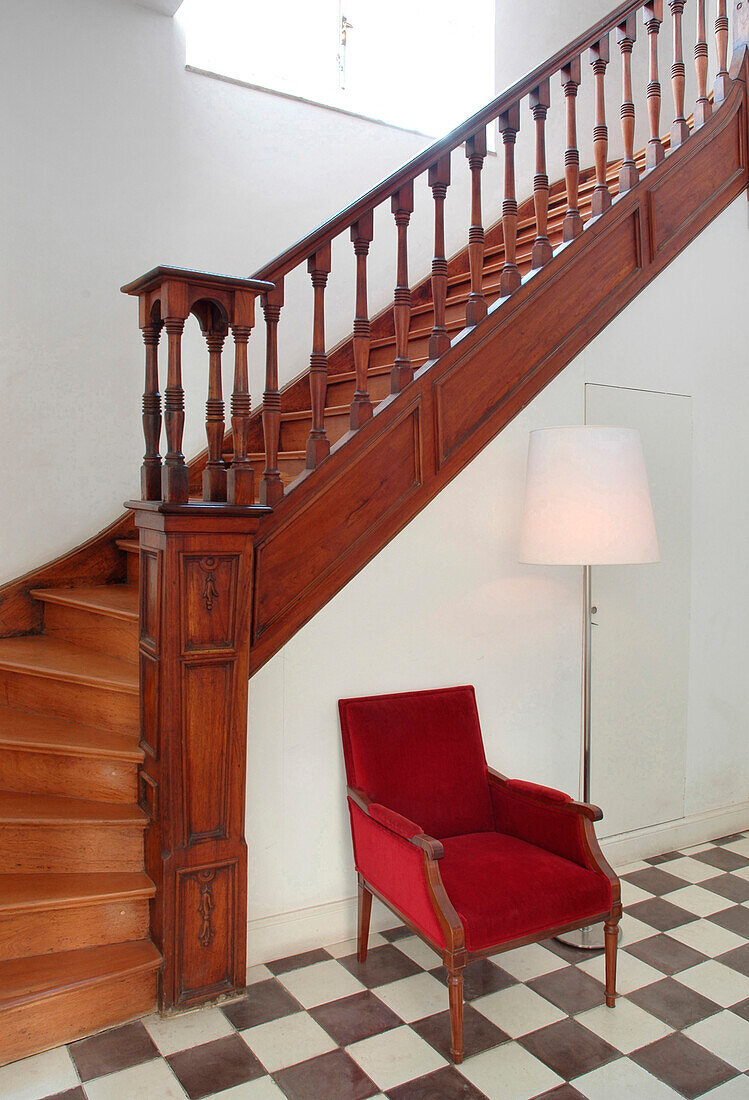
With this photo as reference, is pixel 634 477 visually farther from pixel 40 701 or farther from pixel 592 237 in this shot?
pixel 40 701

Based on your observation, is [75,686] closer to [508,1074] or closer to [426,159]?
[508,1074]

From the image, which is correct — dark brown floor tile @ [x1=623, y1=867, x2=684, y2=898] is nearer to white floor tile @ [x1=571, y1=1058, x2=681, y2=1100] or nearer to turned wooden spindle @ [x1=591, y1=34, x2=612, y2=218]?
white floor tile @ [x1=571, y1=1058, x2=681, y2=1100]

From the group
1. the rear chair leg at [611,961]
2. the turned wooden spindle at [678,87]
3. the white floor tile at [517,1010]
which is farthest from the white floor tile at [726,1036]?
the turned wooden spindle at [678,87]

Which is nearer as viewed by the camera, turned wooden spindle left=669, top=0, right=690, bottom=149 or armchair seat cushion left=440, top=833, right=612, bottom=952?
armchair seat cushion left=440, top=833, right=612, bottom=952

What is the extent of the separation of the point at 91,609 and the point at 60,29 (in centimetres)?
259

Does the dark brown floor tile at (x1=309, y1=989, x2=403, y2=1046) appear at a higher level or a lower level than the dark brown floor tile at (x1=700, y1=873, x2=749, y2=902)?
lower

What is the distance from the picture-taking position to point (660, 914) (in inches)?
125

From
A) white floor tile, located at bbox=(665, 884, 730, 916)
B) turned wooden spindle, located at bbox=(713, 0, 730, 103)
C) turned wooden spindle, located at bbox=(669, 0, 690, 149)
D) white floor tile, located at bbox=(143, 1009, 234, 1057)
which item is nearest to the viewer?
white floor tile, located at bbox=(143, 1009, 234, 1057)

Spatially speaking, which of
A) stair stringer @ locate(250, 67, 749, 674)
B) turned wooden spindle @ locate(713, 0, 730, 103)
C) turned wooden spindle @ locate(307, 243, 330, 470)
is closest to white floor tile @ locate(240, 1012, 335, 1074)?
stair stringer @ locate(250, 67, 749, 674)

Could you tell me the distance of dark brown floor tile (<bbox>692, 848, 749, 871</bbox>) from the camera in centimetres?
362

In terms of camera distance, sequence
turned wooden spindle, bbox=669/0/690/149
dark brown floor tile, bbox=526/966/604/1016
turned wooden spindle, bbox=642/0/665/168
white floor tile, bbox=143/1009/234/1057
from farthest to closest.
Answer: turned wooden spindle, bbox=669/0/690/149
turned wooden spindle, bbox=642/0/665/168
dark brown floor tile, bbox=526/966/604/1016
white floor tile, bbox=143/1009/234/1057

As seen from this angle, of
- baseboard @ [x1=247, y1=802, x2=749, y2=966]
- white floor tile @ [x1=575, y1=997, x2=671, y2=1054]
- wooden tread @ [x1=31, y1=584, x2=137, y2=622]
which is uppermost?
wooden tread @ [x1=31, y1=584, x2=137, y2=622]

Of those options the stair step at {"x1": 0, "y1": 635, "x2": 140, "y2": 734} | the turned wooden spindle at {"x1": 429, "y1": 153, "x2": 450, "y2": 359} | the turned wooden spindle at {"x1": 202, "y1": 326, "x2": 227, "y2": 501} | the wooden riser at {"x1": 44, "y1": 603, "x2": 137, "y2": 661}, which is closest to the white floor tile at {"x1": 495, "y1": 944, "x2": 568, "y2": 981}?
the stair step at {"x1": 0, "y1": 635, "x2": 140, "y2": 734}

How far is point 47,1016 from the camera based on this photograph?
230 cm
